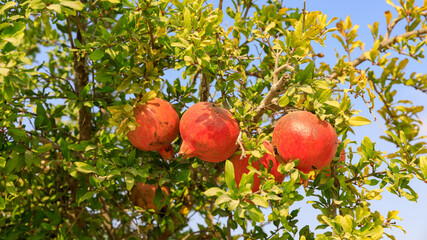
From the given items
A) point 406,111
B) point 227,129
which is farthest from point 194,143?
point 406,111

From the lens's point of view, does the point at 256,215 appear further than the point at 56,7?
No

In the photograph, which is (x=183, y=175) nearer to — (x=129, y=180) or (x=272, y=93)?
(x=129, y=180)

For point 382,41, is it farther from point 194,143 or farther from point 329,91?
point 194,143

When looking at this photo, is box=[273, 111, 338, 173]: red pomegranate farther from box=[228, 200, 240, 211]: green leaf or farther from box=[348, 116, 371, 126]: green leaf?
box=[228, 200, 240, 211]: green leaf

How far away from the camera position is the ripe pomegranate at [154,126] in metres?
2.13

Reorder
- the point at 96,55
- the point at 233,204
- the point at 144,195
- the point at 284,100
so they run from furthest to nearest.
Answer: the point at 144,195
the point at 96,55
the point at 284,100
the point at 233,204

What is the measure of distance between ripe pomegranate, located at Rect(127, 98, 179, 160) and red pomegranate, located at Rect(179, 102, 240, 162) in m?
0.16

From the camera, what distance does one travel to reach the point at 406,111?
3242 mm

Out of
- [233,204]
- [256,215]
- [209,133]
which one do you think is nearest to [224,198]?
[233,204]

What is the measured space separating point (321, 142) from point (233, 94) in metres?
0.69

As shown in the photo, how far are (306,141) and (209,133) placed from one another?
428 mm

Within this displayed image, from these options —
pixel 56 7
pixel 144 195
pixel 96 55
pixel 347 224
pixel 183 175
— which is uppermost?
pixel 56 7

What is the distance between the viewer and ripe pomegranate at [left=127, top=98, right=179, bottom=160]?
2.13 metres

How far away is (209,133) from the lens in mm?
1925
